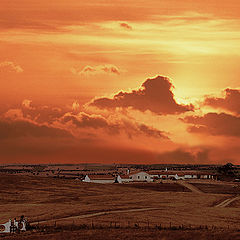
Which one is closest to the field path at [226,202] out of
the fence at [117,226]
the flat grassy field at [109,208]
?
the flat grassy field at [109,208]

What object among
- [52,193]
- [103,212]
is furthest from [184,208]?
[52,193]

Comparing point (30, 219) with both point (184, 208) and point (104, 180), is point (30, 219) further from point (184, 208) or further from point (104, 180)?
point (104, 180)

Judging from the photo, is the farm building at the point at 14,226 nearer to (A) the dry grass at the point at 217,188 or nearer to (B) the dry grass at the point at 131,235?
(B) the dry grass at the point at 131,235

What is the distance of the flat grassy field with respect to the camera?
260 ft

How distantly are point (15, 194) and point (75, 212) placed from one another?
46.4 m

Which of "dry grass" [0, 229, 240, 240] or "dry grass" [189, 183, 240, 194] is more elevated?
"dry grass" [189, 183, 240, 194]

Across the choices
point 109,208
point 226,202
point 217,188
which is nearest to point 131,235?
point 109,208

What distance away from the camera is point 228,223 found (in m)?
80.2

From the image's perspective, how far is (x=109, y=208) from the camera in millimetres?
95562

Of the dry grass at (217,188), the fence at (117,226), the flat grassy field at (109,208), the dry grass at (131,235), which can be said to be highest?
the dry grass at (217,188)

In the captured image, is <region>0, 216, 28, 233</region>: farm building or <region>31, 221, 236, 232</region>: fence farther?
<region>31, 221, 236, 232</region>: fence

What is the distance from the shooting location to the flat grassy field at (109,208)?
79375 mm

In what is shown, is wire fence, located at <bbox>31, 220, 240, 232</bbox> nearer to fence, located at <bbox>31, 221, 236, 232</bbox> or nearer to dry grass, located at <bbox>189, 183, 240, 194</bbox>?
fence, located at <bbox>31, 221, 236, 232</bbox>

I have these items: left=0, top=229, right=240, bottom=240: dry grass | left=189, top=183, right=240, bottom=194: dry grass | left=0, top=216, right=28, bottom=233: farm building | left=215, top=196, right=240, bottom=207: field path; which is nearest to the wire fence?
left=0, top=216, right=28, bottom=233: farm building
